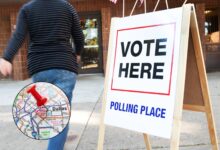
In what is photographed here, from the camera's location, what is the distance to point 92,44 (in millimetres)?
13648

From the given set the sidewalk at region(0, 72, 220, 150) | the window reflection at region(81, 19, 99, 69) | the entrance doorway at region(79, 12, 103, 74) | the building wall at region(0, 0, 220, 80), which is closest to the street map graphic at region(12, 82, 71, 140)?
the sidewalk at region(0, 72, 220, 150)

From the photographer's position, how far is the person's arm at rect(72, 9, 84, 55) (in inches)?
147

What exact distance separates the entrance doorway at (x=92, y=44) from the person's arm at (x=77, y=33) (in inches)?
375

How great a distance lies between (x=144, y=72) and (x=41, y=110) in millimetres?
935

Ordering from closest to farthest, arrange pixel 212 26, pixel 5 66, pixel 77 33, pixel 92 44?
1. pixel 5 66
2. pixel 77 33
3. pixel 212 26
4. pixel 92 44

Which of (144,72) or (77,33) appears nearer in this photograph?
(144,72)

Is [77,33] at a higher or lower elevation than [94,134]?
higher

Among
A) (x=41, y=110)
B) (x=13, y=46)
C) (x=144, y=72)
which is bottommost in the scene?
(x=41, y=110)

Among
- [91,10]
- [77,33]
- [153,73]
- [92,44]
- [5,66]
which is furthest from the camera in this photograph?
[92,44]

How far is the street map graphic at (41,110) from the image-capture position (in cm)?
338

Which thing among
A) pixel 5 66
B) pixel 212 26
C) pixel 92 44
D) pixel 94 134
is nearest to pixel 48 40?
pixel 5 66

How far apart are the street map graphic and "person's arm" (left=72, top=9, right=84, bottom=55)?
2.10 ft

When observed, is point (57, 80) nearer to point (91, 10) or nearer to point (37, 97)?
point (37, 97)

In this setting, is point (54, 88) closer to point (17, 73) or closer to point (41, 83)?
point (41, 83)
